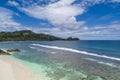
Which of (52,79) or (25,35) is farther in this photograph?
(25,35)

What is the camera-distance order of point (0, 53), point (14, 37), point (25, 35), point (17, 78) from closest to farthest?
1. point (17, 78)
2. point (0, 53)
3. point (14, 37)
4. point (25, 35)

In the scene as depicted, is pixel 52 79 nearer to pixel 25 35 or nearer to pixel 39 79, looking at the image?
pixel 39 79

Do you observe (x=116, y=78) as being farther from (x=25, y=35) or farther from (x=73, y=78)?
(x=25, y=35)

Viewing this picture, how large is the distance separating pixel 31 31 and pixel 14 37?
35886 mm

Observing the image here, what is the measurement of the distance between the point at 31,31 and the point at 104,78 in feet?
590

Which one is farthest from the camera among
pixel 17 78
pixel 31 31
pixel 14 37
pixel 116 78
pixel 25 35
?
pixel 31 31

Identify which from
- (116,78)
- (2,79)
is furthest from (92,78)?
(2,79)

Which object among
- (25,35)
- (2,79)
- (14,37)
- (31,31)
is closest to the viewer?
(2,79)

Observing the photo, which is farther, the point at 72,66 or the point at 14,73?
the point at 72,66

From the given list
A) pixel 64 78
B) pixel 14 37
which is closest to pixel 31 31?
pixel 14 37

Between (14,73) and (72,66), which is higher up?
(14,73)

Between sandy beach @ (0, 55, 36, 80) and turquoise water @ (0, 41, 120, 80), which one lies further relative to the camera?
turquoise water @ (0, 41, 120, 80)

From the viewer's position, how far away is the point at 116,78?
1380cm

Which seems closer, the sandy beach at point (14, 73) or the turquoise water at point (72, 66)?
the sandy beach at point (14, 73)
